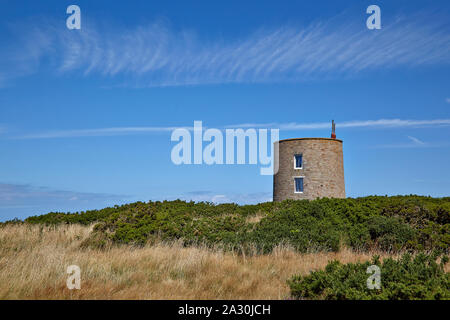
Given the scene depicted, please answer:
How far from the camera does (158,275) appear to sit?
25.1 feet

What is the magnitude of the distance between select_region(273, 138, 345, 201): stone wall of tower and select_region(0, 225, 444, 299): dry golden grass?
17300 mm

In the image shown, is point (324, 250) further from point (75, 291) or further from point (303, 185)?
point (303, 185)

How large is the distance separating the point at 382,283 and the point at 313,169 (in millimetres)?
21757

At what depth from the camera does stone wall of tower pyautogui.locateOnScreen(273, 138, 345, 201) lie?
27.7 m

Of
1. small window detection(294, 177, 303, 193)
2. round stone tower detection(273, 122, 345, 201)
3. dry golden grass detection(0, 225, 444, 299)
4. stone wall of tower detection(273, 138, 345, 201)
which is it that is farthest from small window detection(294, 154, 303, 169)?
dry golden grass detection(0, 225, 444, 299)

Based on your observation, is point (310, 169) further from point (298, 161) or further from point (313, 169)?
point (298, 161)

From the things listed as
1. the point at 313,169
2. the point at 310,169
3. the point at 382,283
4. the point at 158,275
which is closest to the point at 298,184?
the point at 310,169

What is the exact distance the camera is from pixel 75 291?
6.16m

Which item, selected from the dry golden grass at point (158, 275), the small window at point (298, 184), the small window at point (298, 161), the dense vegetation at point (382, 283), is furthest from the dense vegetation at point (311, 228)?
the small window at point (298, 161)

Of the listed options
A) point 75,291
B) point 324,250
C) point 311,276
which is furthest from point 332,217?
point 75,291

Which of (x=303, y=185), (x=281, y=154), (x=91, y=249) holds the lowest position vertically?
(x=91, y=249)

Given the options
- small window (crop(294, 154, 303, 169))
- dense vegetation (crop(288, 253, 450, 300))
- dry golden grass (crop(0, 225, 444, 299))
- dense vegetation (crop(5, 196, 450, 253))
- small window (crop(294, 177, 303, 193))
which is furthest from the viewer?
small window (crop(294, 154, 303, 169))

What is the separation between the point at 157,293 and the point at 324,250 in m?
6.53

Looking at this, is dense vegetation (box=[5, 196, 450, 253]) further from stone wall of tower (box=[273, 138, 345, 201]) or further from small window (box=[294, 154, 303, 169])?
small window (box=[294, 154, 303, 169])
